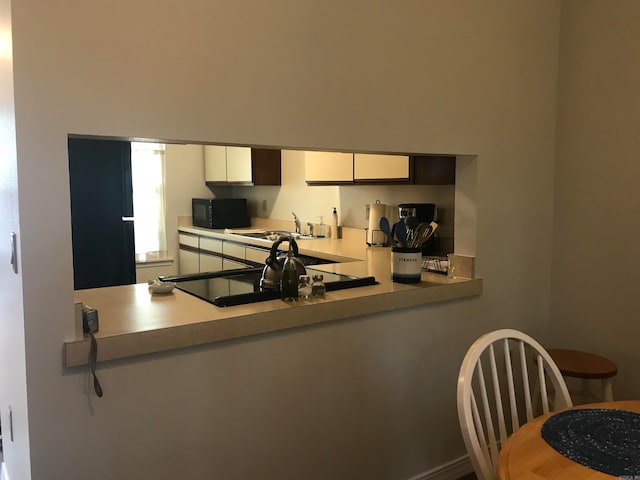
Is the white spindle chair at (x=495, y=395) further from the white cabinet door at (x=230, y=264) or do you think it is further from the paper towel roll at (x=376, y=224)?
the white cabinet door at (x=230, y=264)

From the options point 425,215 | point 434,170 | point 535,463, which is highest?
point 434,170

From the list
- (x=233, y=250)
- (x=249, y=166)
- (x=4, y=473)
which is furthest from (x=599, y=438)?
(x=249, y=166)

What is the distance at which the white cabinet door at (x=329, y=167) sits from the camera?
143 inches

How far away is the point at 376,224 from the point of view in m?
3.75

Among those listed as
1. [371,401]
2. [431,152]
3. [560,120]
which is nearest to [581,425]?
[371,401]

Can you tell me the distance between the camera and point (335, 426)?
212 centimetres

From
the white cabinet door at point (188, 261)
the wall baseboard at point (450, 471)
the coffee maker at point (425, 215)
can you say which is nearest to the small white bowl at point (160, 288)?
the wall baseboard at point (450, 471)

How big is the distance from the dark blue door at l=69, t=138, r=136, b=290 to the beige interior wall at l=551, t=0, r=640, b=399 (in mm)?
2871

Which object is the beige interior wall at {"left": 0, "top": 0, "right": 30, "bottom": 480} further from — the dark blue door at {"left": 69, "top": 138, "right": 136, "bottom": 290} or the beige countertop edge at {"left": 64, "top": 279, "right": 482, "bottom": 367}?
the dark blue door at {"left": 69, "top": 138, "right": 136, "bottom": 290}

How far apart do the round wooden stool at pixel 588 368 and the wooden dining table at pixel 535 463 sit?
3.45 ft

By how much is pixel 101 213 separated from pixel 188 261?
6.40 ft

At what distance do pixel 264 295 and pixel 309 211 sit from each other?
2.80 metres

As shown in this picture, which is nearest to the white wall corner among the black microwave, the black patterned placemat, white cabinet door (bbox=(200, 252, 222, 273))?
the black patterned placemat

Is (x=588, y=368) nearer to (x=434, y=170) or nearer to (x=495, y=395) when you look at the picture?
(x=495, y=395)
